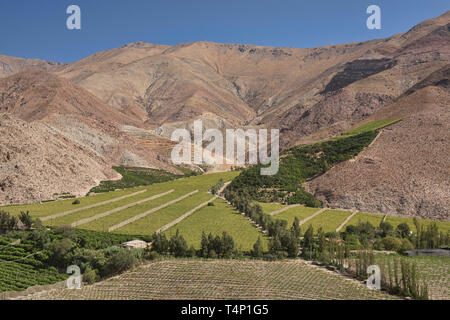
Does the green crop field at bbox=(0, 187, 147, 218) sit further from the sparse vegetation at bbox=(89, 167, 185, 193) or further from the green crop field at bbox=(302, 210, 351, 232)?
the green crop field at bbox=(302, 210, 351, 232)

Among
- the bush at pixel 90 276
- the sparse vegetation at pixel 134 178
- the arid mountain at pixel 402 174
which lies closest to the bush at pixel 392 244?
the arid mountain at pixel 402 174

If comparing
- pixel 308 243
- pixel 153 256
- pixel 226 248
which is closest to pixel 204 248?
pixel 226 248

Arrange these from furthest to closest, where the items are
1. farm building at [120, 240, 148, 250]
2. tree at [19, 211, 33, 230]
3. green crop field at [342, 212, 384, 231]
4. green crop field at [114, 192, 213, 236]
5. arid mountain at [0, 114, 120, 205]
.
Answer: arid mountain at [0, 114, 120, 205], green crop field at [342, 212, 384, 231], green crop field at [114, 192, 213, 236], tree at [19, 211, 33, 230], farm building at [120, 240, 148, 250]

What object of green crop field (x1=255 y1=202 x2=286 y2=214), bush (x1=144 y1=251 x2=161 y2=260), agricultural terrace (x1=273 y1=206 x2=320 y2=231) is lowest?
bush (x1=144 y1=251 x2=161 y2=260)

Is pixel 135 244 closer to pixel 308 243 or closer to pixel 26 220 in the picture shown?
pixel 26 220

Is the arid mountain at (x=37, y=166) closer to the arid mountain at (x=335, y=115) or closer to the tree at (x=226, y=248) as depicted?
the arid mountain at (x=335, y=115)

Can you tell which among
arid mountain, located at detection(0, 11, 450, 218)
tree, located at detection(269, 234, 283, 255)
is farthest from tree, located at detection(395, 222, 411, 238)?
tree, located at detection(269, 234, 283, 255)

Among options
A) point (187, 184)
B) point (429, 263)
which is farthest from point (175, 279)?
point (187, 184)
